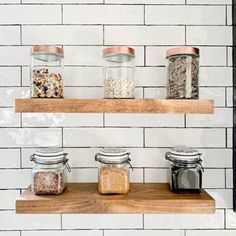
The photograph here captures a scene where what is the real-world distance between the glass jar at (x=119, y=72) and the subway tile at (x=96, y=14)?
20cm

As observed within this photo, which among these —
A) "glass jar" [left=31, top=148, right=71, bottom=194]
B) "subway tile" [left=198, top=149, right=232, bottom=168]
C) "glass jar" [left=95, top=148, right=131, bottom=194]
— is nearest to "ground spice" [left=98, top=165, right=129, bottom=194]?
"glass jar" [left=95, top=148, right=131, bottom=194]

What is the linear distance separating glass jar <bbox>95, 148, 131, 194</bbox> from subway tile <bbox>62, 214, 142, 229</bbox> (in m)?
0.20

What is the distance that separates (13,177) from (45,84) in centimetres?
43

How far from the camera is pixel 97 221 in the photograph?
49.6 inches

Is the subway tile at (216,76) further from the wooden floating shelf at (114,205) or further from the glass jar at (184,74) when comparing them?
the wooden floating shelf at (114,205)

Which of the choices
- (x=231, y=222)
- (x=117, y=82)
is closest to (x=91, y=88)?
(x=117, y=82)

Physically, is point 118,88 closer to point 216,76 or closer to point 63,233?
point 216,76

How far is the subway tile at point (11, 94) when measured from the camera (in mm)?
1255

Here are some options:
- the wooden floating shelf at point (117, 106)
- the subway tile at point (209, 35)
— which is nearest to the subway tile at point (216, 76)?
the subway tile at point (209, 35)

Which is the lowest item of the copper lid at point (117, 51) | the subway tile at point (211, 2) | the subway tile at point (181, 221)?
the subway tile at point (181, 221)

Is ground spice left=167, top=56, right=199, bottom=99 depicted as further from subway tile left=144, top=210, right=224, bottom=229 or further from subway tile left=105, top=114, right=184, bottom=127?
subway tile left=144, top=210, right=224, bottom=229

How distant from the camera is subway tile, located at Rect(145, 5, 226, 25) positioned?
1.26m

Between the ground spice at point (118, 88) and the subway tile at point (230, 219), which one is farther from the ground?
the ground spice at point (118, 88)

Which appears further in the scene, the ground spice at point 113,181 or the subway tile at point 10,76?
the subway tile at point 10,76
